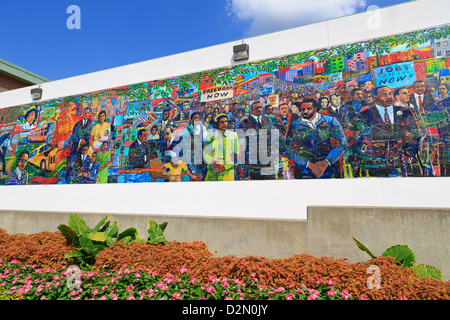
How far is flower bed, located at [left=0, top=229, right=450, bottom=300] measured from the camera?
4.05m

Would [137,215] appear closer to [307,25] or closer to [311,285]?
[311,285]

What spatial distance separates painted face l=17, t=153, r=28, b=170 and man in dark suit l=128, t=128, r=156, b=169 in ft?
14.2

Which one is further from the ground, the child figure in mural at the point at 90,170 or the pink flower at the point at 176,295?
the child figure in mural at the point at 90,170

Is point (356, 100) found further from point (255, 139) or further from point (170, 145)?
point (170, 145)

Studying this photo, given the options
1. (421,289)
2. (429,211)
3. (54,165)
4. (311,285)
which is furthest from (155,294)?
(54,165)

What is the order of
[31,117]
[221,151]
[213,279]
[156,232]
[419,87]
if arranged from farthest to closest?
[31,117], [221,151], [156,232], [419,87], [213,279]

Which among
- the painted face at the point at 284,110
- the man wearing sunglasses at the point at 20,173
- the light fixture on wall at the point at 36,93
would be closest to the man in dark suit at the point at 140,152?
the painted face at the point at 284,110

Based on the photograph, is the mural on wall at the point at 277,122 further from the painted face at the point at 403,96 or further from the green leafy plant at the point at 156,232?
the green leafy plant at the point at 156,232

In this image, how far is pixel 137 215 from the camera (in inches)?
299

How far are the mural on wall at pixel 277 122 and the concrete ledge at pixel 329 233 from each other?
1.06 meters

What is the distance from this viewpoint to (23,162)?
10.6 m

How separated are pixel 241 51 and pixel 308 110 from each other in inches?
91.8

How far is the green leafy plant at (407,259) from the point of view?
4785 mm

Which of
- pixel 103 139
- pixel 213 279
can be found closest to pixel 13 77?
pixel 103 139
